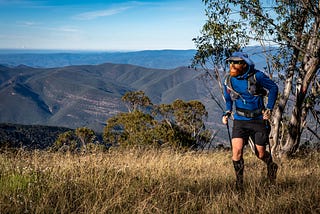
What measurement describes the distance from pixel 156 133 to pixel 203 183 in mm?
23699

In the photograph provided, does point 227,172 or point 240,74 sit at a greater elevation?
point 240,74

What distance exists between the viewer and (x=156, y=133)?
92.4 ft

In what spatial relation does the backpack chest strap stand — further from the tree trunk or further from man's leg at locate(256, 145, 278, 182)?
the tree trunk

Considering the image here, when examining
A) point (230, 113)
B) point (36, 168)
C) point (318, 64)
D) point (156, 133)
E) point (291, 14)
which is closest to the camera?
point (36, 168)

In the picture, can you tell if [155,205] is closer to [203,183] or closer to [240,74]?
[203,183]

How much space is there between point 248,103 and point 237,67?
1.74ft

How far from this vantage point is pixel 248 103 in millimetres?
4617

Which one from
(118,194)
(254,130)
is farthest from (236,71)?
(118,194)

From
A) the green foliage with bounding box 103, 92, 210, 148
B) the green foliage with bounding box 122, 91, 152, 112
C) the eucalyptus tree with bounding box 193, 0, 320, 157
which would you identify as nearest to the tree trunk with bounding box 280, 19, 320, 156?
the eucalyptus tree with bounding box 193, 0, 320, 157

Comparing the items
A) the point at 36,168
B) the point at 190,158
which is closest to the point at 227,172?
the point at 190,158

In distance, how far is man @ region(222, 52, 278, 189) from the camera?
14.6ft

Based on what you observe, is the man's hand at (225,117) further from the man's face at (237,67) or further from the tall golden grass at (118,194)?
the tall golden grass at (118,194)

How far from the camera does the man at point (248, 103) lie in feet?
14.6

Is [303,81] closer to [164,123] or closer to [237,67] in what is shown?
[237,67]
